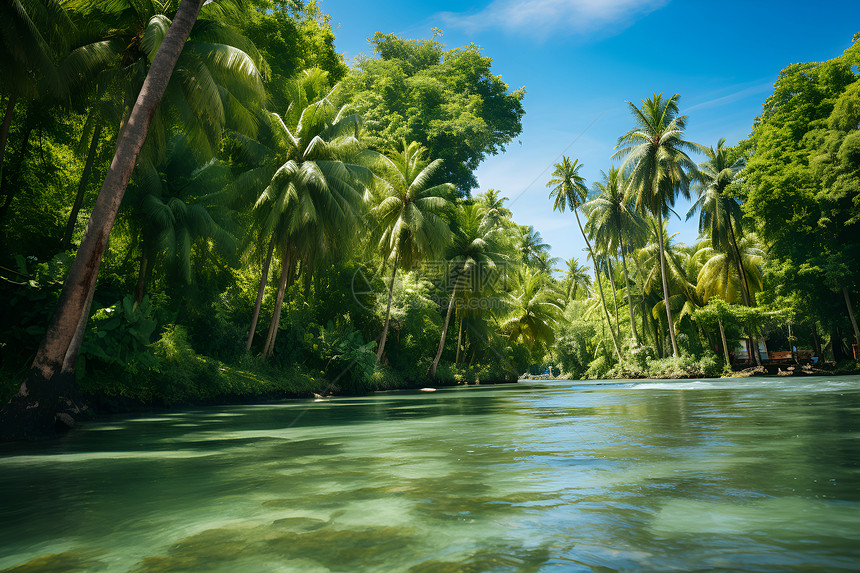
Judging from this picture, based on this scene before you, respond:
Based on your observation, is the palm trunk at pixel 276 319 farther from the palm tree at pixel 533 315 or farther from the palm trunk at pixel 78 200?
the palm tree at pixel 533 315

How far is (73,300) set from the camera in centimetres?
824

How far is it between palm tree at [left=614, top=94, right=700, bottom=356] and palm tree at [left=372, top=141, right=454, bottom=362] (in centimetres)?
1147

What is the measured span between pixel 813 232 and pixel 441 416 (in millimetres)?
22686

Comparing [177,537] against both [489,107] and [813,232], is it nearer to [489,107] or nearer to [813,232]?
[813,232]

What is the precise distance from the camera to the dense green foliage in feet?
39.1

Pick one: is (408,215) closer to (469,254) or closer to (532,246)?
(469,254)

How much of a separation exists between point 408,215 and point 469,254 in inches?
271

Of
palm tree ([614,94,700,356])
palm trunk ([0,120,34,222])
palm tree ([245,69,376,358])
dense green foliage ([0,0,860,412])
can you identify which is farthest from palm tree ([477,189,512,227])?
palm trunk ([0,120,34,222])

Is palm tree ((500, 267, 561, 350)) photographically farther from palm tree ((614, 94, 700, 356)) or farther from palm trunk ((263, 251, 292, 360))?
palm trunk ((263, 251, 292, 360))

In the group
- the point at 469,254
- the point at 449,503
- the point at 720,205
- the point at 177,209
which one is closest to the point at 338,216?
the point at 177,209

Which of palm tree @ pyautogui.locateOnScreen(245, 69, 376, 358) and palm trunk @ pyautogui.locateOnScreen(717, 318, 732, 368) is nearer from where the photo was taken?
palm tree @ pyautogui.locateOnScreen(245, 69, 376, 358)

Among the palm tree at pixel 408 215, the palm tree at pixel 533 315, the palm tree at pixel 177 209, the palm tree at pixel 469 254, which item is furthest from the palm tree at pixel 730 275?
the palm tree at pixel 177 209

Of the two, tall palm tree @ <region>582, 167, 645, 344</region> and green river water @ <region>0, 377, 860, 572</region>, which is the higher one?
tall palm tree @ <region>582, 167, 645, 344</region>

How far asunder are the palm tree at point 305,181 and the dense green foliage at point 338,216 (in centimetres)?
9
